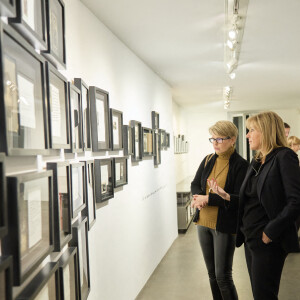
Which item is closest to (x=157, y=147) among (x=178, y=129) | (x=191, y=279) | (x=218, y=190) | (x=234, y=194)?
(x=191, y=279)

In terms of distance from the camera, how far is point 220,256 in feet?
9.00

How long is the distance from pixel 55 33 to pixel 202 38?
83.3 inches

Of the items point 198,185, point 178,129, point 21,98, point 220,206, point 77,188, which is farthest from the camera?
point 178,129

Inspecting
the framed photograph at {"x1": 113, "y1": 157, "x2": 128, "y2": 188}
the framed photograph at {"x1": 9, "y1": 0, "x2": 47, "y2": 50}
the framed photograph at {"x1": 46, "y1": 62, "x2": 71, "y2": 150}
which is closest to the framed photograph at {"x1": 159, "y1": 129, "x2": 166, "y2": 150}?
the framed photograph at {"x1": 113, "y1": 157, "x2": 128, "y2": 188}

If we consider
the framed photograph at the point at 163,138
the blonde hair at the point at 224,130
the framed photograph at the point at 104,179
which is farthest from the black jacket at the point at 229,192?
the framed photograph at the point at 163,138

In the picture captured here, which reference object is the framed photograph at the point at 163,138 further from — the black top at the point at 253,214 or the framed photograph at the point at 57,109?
the framed photograph at the point at 57,109

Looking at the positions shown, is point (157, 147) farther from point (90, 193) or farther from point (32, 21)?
point (32, 21)

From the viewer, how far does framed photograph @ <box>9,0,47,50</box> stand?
1257mm

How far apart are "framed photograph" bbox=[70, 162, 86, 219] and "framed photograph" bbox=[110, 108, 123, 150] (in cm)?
78

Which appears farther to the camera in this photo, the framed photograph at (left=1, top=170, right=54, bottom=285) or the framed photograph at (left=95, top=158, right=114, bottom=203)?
the framed photograph at (left=95, top=158, right=114, bottom=203)

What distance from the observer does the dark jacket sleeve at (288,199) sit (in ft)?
6.58

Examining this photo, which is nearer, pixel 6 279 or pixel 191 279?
pixel 6 279

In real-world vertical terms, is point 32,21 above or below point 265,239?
above

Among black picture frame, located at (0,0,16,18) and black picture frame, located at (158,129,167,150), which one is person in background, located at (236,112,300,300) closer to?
black picture frame, located at (0,0,16,18)
